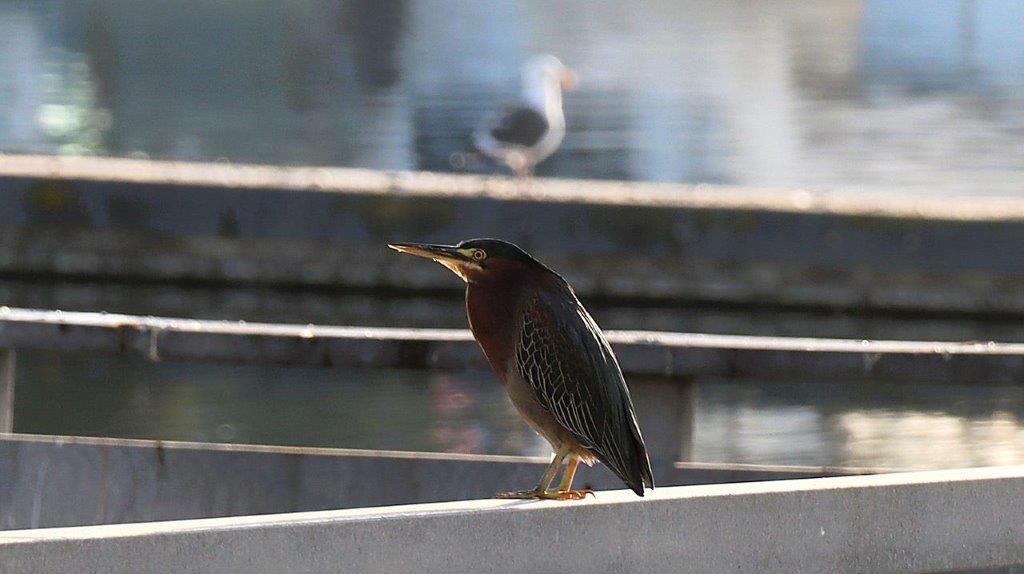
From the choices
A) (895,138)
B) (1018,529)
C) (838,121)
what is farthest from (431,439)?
(838,121)

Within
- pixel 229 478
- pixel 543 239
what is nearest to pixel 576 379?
pixel 229 478

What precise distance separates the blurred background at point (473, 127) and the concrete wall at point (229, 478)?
51 centimetres

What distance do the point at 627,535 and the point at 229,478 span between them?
77.9 inches

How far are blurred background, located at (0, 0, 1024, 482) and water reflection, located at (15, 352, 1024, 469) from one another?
29 mm

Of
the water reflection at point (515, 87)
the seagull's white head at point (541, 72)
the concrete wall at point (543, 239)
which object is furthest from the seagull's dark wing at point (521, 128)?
the water reflection at point (515, 87)

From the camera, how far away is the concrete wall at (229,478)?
14.6 ft

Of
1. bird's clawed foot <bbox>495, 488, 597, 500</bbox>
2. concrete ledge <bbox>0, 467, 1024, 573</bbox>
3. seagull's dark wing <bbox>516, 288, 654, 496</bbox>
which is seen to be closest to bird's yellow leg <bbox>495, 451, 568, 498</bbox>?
bird's clawed foot <bbox>495, 488, 597, 500</bbox>

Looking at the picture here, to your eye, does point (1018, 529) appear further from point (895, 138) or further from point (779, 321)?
point (895, 138)

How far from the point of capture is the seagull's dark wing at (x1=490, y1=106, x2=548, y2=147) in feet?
46.2

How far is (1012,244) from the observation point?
11.8 m

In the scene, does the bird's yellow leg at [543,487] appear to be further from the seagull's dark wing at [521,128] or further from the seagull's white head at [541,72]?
the seagull's white head at [541,72]

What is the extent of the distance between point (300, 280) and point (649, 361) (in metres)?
7.86

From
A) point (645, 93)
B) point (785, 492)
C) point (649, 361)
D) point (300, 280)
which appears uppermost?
point (785, 492)

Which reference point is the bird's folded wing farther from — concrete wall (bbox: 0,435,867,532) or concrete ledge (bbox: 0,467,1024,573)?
concrete wall (bbox: 0,435,867,532)
